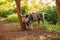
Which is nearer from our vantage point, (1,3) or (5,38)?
(5,38)

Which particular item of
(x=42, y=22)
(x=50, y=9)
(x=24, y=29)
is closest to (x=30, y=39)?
(x=24, y=29)

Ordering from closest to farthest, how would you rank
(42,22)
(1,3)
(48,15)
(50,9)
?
(42,22) < (48,15) < (50,9) < (1,3)

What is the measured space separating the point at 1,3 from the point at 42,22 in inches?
410

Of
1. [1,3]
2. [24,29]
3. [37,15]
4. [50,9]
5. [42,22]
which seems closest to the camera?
[24,29]

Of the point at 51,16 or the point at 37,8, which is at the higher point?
the point at 37,8

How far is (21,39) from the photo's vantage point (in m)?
7.21

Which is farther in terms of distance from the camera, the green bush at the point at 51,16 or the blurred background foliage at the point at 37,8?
the blurred background foliage at the point at 37,8

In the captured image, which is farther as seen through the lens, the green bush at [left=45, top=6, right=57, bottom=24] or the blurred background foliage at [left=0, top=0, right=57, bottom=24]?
the blurred background foliage at [left=0, top=0, right=57, bottom=24]

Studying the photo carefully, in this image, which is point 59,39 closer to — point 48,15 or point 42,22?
point 42,22

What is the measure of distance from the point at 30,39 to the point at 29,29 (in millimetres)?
2184

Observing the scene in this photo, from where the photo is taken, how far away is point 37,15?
Result: 1001 centimetres

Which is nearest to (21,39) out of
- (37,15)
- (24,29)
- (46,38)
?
(46,38)

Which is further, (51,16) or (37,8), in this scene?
(37,8)

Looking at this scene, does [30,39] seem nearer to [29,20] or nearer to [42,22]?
[29,20]
